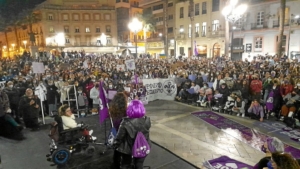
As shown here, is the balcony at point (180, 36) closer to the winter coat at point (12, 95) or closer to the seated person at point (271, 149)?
the winter coat at point (12, 95)

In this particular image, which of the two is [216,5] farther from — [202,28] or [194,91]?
[194,91]

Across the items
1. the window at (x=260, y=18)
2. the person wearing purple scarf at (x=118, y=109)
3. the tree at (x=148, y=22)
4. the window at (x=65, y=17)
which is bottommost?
the person wearing purple scarf at (x=118, y=109)

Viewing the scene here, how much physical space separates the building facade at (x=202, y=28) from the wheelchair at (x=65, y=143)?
94.8 feet

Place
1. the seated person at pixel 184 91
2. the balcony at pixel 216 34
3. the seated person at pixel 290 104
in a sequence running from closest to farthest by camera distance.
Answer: the seated person at pixel 290 104
the seated person at pixel 184 91
the balcony at pixel 216 34

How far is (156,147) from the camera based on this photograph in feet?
20.8

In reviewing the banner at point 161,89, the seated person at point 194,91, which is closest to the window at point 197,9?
the banner at point 161,89

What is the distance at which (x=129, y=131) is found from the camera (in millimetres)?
3654

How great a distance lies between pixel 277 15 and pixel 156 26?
83.8ft

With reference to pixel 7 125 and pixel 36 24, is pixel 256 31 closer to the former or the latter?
pixel 7 125

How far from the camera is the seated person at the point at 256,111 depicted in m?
8.49

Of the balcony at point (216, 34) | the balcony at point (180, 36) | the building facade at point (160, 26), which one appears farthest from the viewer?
the building facade at point (160, 26)

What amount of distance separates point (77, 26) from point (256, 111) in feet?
163

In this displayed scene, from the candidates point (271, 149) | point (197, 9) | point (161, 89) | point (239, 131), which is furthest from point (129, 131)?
point (197, 9)

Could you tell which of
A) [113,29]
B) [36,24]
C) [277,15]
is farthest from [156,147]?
[36,24]
